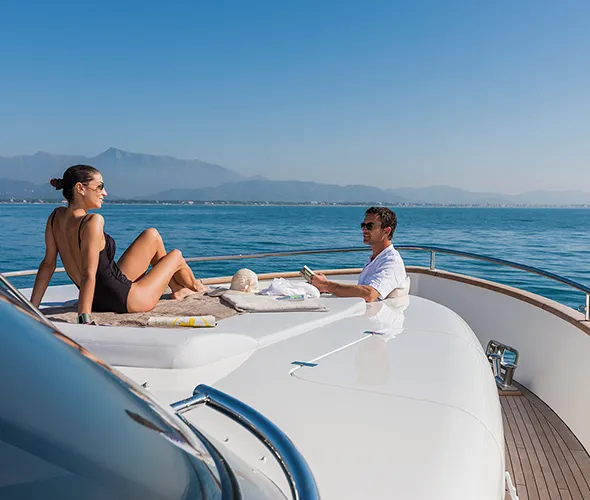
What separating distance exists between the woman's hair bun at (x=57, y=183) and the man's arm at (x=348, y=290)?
Result: 140 centimetres

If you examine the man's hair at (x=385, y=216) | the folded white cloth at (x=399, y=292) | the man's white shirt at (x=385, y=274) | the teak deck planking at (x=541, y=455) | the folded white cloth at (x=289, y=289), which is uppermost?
the man's hair at (x=385, y=216)

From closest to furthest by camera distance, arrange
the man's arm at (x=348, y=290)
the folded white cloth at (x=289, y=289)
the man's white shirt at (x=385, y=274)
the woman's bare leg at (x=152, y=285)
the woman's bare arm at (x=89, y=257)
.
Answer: the woman's bare arm at (x=89, y=257) < the woman's bare leg at (x=152, y=285) < the folded white cloth at (x=289, y=289) < the man's arm at (x=348, y=290) < the man's white shirt at (x=385, y=274)

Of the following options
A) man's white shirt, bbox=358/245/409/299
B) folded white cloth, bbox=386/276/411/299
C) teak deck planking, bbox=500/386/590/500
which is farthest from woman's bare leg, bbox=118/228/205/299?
teak deck planking, bbox=500/386/590/500

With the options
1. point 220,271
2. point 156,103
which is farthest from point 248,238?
point 156,103

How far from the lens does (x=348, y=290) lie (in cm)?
316

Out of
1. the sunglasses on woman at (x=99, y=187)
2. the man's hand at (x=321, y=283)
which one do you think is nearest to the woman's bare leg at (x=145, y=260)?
the sunglasses on woman at (x=99, y=187)

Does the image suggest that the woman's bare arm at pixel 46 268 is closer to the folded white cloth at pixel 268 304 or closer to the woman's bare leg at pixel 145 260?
the woman's bare leg at pixel 145 260

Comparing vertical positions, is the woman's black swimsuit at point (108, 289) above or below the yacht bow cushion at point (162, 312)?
above

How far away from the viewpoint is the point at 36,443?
529 millimetres

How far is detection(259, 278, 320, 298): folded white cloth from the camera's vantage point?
3033mm

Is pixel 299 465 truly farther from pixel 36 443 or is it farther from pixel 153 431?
pixel 36 443

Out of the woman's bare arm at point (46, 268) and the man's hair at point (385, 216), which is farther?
the man's hair at point (385, 216)

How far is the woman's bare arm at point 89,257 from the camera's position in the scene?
8.26 ft

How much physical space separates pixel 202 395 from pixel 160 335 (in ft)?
2.71
